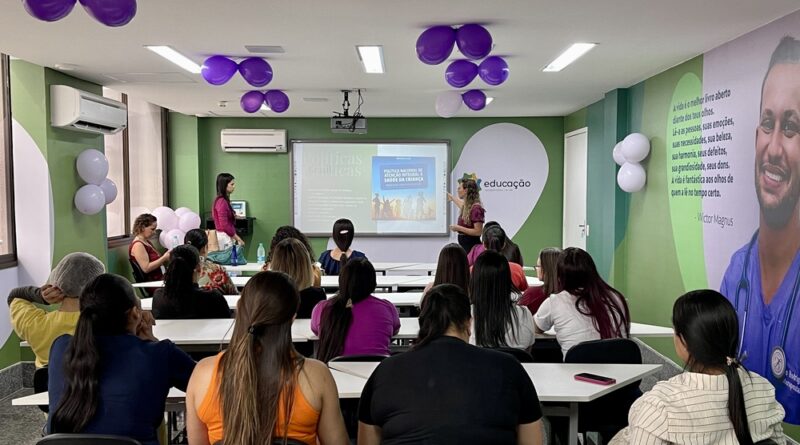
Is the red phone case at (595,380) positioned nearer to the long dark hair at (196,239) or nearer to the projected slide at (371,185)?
the long dark hair at (196,239)

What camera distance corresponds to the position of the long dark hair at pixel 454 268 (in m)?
3.86

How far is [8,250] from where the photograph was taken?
5.49 meters

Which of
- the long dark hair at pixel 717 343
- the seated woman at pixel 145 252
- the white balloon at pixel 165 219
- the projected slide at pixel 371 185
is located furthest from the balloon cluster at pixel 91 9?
the projected slide at pixel 371 185

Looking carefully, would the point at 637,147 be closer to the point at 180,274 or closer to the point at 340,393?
the point at 180,274

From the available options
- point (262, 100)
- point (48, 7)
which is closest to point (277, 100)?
point (262, 100)

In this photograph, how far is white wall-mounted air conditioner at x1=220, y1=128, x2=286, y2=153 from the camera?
934cm

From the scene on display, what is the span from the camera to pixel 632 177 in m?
6.33

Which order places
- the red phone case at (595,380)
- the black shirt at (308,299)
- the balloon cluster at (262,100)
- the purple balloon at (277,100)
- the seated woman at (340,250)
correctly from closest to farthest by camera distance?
the red phone case at (595,380) → the black shirt at (308,299) → the seated woman at (340,250) → the balloon cluster at (262,100) → the purple balloon at (277,100)

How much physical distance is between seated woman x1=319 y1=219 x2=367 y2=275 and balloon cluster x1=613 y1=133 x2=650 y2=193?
8.93ft

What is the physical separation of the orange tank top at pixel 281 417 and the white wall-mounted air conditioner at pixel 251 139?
7642 millimetres

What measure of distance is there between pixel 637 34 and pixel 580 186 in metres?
4.43

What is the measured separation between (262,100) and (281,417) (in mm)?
5076

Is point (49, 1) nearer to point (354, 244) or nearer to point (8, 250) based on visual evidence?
point (8, 250)

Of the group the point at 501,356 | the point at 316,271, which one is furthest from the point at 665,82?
the point at 501,356
